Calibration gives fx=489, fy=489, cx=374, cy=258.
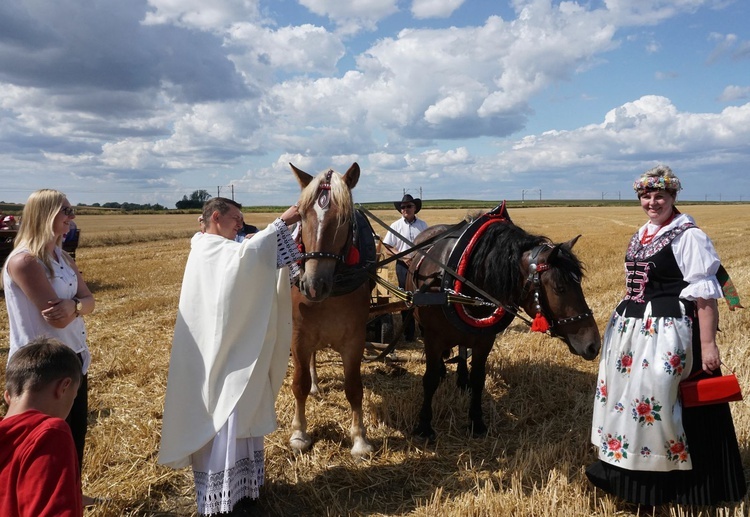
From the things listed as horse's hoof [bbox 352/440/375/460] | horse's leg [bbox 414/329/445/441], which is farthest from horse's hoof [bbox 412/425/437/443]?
horse's hoof [bbox 352/440/375/460]

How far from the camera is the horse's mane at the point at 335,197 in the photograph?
3.34 meters

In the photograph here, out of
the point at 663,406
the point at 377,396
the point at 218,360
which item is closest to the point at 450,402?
the point at 377,396

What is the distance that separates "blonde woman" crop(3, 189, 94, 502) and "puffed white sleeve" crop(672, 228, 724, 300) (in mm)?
3489

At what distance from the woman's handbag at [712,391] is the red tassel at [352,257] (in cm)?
225

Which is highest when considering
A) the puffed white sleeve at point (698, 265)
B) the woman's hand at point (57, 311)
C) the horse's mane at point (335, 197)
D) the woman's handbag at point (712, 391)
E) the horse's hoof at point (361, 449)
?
the horse's mane at point (335, 197)

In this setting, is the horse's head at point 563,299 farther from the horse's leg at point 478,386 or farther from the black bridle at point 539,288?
the horse's leg at point 478,386

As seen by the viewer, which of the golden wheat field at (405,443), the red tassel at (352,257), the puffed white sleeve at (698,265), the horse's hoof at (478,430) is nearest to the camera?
the puffed white sleeve at (698,265)

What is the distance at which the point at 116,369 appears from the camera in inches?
231

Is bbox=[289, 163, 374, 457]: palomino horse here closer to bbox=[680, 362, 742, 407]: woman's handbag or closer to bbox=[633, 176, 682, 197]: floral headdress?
bbox=[633, 176, 682, 197]: floral headdress

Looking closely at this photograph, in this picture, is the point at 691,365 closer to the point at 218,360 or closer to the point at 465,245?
the point at 465,245

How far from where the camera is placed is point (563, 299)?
356cm

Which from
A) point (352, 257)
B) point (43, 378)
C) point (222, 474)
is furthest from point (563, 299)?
point (43, 378)

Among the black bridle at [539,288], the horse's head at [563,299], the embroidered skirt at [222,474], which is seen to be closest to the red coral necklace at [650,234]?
the horse's head at [563,299]

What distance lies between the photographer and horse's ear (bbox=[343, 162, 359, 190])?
11.7 feet
